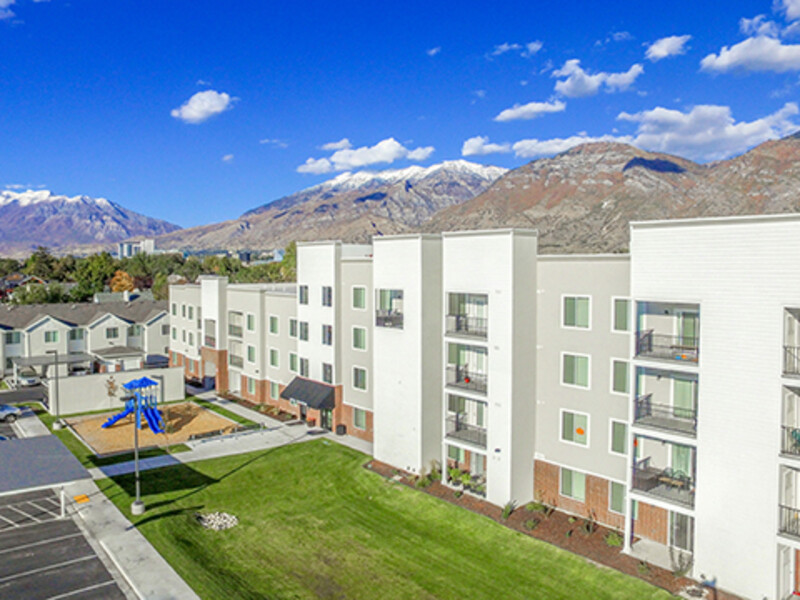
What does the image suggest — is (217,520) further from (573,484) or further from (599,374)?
(599,374)

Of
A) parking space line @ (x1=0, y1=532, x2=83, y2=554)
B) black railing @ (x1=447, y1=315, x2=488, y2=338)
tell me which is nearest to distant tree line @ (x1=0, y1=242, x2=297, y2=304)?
parking space line @ (x1=0, y1=532, x2=83, y2=554)

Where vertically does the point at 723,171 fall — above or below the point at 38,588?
above

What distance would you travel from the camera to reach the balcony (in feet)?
86.3

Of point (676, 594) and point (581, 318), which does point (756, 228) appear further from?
point (676, 594)

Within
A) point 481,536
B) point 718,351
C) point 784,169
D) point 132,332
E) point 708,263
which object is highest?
point 784,169

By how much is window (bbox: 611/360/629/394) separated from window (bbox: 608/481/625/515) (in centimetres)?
373

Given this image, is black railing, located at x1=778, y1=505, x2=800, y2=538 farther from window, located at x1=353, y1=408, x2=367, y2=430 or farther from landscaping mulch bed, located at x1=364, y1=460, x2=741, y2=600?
window, located at x1=353, y1=408, x2=367, y2=430

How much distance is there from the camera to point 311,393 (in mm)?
36375

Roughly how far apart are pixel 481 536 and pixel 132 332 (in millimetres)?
49427

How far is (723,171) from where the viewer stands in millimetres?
102875

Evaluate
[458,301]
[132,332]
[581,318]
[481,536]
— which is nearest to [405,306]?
[458,301]

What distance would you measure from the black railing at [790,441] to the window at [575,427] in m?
7.32

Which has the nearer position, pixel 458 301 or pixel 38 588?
pixel 38 588

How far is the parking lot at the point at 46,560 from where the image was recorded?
18.6 m
